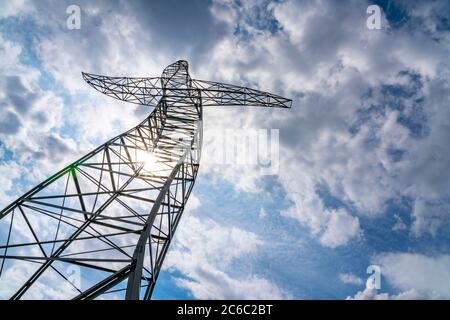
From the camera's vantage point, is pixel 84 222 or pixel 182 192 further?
pixel 182 192

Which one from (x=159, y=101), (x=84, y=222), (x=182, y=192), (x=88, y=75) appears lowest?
(x=84, y=222)

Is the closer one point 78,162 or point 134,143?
point 78,162

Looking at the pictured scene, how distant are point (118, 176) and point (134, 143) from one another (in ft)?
7.27

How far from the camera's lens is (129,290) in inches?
219
